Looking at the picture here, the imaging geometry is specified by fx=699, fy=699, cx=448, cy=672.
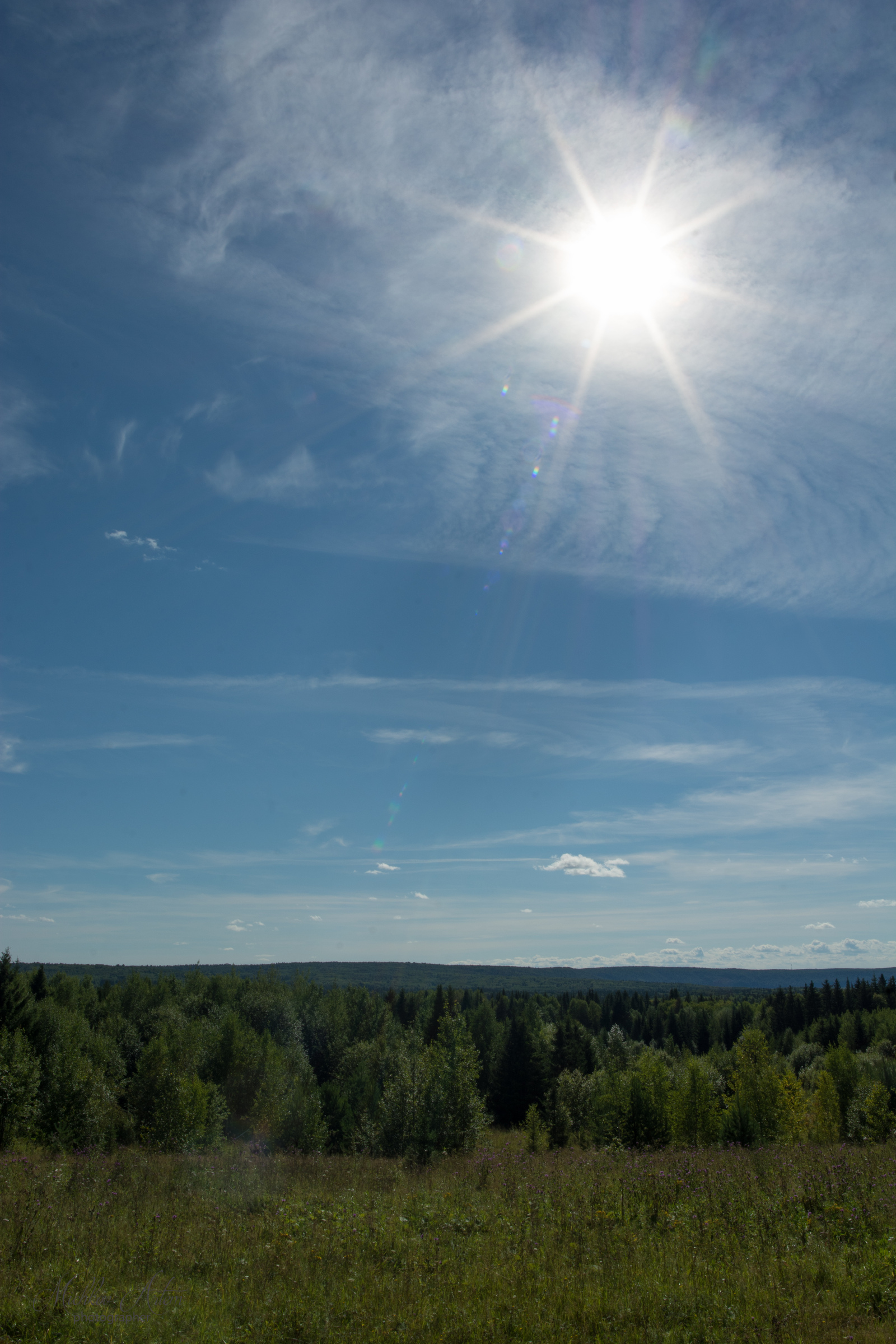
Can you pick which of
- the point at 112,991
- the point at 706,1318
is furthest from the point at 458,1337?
the point at 112,991

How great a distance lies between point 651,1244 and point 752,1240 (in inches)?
53.3

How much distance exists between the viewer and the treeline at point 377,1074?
31.0 meters

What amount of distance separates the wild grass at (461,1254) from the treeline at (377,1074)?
691 inches

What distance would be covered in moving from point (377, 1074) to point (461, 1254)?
183 feet

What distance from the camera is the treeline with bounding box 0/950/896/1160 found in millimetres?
31031

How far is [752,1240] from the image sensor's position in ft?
31.2

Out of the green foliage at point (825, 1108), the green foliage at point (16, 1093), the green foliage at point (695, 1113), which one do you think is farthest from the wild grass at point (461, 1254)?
the green foliage at point (825, 1108)

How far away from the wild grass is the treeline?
57.6 ft

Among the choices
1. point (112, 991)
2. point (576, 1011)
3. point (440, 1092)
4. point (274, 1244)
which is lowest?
point (576, 1011)

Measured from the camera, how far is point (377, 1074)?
2307 inches

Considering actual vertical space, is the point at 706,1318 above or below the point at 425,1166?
above

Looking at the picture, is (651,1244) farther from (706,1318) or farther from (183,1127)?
(183,1127)

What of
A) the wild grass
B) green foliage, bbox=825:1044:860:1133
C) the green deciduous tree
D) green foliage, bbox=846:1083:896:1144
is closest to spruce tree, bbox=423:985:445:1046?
green foliage, bbox=825:1044:860:1133

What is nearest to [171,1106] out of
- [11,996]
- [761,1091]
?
[11,996]
